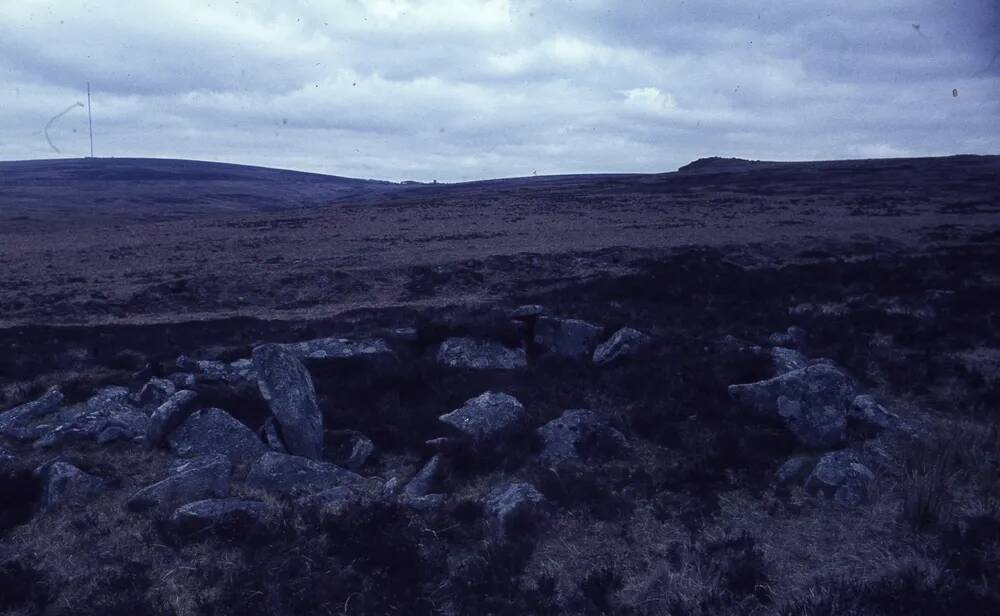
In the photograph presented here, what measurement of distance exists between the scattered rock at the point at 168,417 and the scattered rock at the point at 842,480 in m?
8.48

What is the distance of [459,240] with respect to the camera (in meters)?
43.7

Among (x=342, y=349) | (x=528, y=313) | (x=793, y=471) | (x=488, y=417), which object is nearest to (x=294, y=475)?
(x=488, y=417)

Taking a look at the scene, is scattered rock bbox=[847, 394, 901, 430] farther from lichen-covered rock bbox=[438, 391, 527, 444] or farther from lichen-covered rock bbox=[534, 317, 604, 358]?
lichen-covered rock bbox=[534, 317, 604, 358]

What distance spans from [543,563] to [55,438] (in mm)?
7639

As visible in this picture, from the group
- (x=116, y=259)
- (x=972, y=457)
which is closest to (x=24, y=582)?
(x=972, y=457)

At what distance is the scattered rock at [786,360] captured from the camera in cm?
1164

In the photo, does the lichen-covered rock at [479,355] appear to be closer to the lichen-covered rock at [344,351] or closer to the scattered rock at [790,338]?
the lichen-covered rock at [344,351]

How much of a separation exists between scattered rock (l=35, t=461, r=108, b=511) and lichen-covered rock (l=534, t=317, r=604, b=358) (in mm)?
8398

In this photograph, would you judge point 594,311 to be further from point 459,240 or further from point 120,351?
point 459,240

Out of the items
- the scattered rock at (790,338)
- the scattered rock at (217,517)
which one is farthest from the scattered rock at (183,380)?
the scattered rock at (790,338)

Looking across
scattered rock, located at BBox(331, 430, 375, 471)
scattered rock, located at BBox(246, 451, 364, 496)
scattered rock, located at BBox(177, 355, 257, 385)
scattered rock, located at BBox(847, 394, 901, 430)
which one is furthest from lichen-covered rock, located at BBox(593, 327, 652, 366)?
scattered rock, located at BBox(177, 355, 257, 385)

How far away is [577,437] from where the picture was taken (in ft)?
32.7

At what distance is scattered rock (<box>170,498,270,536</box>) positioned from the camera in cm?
793

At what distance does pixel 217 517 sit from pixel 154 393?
5.29 meters
